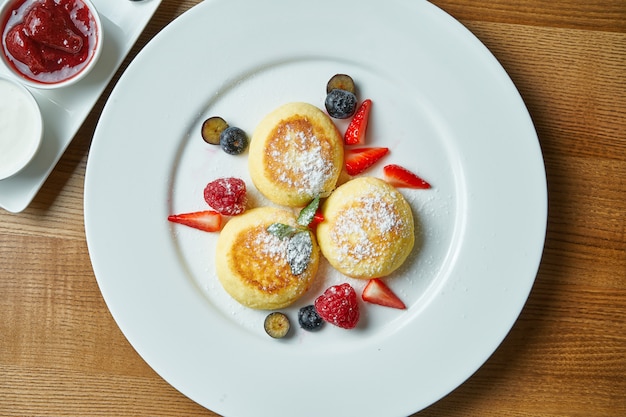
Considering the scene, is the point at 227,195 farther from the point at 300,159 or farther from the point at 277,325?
the point at 277,325

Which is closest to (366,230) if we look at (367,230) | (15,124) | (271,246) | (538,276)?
(367,230)

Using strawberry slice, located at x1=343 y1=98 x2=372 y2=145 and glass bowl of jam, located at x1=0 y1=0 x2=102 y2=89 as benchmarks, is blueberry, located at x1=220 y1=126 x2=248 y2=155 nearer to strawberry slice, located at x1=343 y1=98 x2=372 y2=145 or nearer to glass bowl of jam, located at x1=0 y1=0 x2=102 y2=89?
strawberry slice, located at x1=343 y1=98 x2=372 y2=145

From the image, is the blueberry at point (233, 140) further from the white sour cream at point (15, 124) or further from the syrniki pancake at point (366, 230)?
the white sour cream at point (15, 124)

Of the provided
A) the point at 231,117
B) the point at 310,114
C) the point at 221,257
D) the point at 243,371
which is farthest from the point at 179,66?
the point at 243,371

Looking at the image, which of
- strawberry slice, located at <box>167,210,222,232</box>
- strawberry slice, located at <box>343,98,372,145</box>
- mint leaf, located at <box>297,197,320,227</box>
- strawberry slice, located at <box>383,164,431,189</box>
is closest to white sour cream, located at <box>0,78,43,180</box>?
strawberry slice, located at <box>167,210,222,232</box>

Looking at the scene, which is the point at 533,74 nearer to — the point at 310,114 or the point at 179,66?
the point at 310,114
